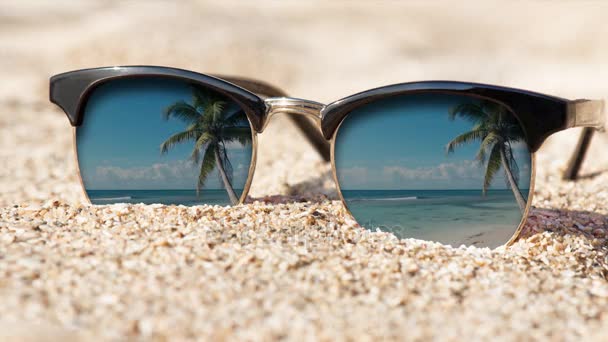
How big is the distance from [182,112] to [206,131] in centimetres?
12

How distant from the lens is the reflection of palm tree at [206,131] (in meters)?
2.03

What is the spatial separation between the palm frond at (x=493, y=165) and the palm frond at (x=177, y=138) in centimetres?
109

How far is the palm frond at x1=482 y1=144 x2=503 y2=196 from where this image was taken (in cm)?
180

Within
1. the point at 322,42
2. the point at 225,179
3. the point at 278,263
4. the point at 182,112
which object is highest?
the point at 322,42

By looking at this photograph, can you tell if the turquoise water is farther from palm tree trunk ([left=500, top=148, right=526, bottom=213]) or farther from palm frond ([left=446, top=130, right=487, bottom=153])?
palm frond ([left=446, top=130, right=487, bottom=153])

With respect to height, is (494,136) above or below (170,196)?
above

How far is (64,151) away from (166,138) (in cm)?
163

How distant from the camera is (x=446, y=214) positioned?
6.03 feet

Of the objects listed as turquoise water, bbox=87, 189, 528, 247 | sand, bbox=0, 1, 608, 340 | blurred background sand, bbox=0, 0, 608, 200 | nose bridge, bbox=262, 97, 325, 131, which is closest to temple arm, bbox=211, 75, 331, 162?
sand, bbox=0, 1, 608, 340

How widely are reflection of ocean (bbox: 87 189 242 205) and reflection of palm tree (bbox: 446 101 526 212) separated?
94 cm

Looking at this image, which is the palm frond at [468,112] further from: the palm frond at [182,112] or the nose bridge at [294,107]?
the palm frond at [182,112]

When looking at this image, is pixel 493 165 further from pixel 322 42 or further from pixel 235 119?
pixel 322 42

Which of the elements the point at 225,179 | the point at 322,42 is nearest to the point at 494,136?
the point at 225,179

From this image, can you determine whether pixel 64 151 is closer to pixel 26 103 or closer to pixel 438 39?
pixel 26 103
